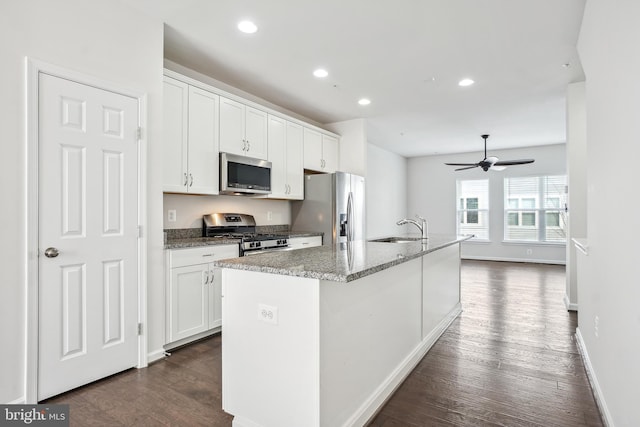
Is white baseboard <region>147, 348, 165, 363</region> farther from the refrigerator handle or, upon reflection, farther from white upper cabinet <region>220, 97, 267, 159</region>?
the refrigerator handle

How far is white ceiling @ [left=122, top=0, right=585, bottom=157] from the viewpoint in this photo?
8.51ft

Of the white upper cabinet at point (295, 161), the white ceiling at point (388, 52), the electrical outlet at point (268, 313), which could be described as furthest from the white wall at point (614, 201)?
the white upper cabinet at point (295, 161)

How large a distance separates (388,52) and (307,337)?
2796 millimetres

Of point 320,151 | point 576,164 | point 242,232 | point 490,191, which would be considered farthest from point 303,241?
point 490,191

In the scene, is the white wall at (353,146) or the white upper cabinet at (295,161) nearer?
the white upper cabinet at (295,161)

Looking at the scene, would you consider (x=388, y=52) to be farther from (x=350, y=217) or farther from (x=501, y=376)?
(x=501, y=376)

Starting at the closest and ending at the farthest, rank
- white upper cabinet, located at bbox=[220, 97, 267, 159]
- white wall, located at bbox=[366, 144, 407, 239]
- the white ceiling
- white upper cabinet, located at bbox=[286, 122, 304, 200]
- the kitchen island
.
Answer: the kitchen island < the white ceiling < white upper cabinet, located at bbox=[220, 97, 267, 159] < white upper cabinet, located at bbox=[286, 122, 304, 200] < white wall, located at bbox=[366, 144, 407, 239]

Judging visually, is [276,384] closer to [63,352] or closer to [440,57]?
[63,352]

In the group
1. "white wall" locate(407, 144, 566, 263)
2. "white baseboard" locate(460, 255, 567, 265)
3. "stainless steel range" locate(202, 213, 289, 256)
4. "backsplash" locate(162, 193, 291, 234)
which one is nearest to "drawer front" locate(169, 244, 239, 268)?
"stainless steel range" locate(202, 213, 289, 256)

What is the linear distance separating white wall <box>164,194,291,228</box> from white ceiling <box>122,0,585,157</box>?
1.37 meters

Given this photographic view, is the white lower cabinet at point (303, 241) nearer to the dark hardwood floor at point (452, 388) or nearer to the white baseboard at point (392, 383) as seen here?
the dark hardwood floor at point (452, 388)

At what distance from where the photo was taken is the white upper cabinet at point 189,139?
9.91 ft

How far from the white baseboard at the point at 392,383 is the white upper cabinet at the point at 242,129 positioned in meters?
2.61

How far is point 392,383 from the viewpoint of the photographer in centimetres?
219
